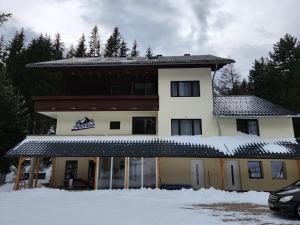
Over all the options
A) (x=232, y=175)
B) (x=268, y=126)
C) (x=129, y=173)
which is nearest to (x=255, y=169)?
(x=232, y=175)

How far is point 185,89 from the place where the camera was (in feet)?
76.4

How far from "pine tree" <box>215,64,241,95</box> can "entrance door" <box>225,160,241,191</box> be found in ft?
95.7

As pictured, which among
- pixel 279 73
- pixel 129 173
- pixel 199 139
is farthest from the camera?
pixel 279 73

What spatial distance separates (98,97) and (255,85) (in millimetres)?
26979

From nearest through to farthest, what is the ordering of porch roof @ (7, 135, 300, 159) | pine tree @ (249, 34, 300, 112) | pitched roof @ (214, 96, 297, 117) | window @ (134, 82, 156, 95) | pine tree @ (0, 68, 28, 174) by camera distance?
1. porch roof @ (7, 135, 300, 159)
2. pitched roof @ (214, 96, 297, 117)
3. window @ (134, 82, 156, 95)
4. pine tree @ (0, 68, 28, 174)
5. pine tree @ (249, 34, 300, 112)

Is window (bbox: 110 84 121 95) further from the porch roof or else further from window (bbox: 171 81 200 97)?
window (bbox: 171 81 200 97)

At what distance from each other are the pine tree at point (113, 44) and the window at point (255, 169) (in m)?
39.0

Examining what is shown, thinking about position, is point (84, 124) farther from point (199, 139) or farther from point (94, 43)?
point (94, 43)

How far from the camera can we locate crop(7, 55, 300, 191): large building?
20547 millimetres

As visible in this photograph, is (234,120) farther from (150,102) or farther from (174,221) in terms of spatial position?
(174,221)

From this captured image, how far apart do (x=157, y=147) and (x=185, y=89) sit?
5.83 metres

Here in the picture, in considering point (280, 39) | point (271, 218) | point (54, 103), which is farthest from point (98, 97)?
point (280, 39)

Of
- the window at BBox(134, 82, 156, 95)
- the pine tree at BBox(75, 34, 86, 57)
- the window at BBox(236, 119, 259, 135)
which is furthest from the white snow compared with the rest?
the pine tree at BBox(75, 34, 86, 57)

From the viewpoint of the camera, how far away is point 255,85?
135 ft
